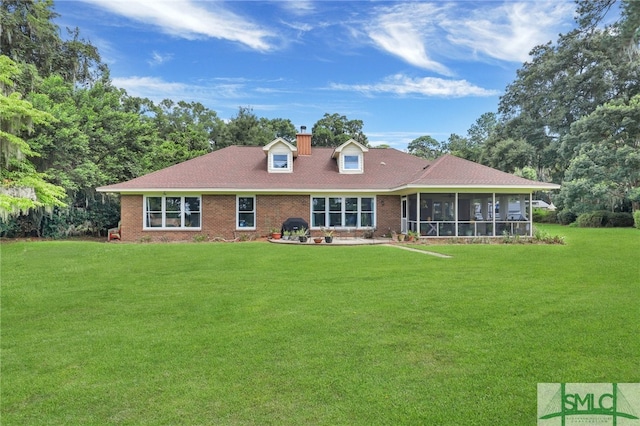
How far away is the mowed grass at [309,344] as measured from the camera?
3389mm

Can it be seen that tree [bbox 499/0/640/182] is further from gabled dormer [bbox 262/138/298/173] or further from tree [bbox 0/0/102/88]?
tree [bbox 0/0/102/88]

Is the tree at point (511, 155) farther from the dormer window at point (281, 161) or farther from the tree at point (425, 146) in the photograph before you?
the tree at point (425, 146)

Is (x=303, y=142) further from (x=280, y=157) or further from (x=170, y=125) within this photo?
(x=170, y=125)

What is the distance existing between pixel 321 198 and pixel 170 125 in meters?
24.4

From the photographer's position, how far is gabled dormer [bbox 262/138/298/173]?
21094 millimetres

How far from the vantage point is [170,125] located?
125ft

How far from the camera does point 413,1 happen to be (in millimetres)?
12273

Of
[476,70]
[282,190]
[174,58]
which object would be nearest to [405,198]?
[282,190]

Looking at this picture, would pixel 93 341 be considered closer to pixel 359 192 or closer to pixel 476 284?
pixel 476 284

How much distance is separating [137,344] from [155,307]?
5.85 feet

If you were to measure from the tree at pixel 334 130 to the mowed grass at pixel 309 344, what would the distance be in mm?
35181

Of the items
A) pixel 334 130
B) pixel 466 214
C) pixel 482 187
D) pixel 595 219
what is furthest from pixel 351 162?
pixel 334 130

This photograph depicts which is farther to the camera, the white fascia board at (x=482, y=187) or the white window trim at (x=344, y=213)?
the white window trim at (x=344, y=213)

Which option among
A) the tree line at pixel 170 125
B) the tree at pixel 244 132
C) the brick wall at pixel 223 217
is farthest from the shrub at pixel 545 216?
the tree at pixel 244 132
